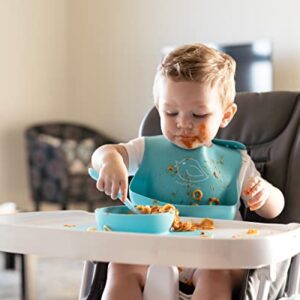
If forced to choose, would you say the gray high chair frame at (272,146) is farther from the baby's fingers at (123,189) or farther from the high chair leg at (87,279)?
the baby's fingers at (123,189)

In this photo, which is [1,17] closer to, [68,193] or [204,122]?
[68,193]

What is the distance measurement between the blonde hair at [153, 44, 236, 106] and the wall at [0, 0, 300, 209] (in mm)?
2712

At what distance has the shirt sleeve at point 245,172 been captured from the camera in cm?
136

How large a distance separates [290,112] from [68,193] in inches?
111

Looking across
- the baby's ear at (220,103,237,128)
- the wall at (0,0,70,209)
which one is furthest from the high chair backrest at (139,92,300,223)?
the wall at (0,0,70,209)

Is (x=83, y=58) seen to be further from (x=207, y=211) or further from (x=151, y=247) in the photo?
(x=151, y=247)

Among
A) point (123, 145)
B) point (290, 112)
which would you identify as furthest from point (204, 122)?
point (290, 112)

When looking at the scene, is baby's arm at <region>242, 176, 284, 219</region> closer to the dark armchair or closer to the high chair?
the high chair

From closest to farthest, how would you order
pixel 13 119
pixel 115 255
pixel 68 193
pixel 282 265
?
pixel 115 255, pixel 282 265, pixel 68 193, pixel 13 119

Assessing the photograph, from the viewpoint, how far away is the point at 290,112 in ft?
4.84

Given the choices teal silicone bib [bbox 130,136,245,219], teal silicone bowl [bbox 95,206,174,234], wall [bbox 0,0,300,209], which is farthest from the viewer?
wall [bbox 0,0,300,209]

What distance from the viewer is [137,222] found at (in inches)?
41.2

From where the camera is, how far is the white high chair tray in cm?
94

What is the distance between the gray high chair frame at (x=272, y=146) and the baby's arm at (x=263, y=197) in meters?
0.05
